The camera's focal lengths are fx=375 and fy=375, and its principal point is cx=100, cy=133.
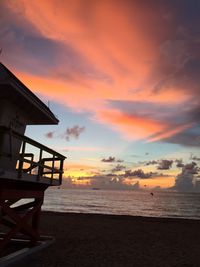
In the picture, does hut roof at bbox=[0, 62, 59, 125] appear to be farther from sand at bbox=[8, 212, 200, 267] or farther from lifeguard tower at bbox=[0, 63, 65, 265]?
sand at bbox=[8, 212, 200, 267]

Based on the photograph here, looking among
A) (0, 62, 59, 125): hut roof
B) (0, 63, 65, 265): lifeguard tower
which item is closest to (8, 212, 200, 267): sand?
(0, 63, 65, 265): lifeguard tower

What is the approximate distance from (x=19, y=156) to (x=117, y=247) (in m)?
7.90

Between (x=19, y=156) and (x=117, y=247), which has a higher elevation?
(x=19, y=156)

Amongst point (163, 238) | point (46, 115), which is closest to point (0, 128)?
point (46, 115)

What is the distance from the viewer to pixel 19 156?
44.9 ft

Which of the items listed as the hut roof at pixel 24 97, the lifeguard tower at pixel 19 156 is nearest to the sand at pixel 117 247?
the lifeguard tower at pixel 19 156

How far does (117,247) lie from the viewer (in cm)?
1864

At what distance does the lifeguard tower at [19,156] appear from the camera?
12.2 m

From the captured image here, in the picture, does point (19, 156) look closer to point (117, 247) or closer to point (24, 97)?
point (24, 97)

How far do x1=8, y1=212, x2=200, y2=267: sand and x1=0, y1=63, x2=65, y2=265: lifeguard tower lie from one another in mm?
1568

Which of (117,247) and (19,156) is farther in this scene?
(117,247)

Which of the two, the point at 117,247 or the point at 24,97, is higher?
the point at 24,97

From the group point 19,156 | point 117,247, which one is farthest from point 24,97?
point 117,247

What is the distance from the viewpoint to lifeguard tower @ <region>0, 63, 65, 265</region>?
12.2 metres
